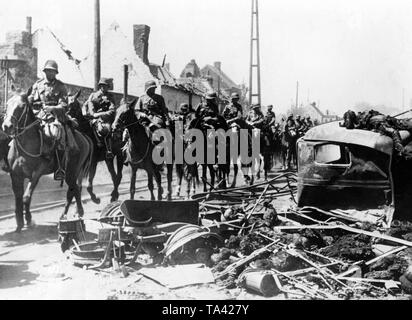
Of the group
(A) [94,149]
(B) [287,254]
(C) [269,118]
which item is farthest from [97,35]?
(B) [287,254]

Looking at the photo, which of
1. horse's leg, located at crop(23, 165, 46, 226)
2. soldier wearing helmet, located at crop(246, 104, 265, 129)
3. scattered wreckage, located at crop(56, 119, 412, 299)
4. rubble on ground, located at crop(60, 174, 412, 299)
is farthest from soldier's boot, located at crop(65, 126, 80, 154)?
soldier wearing helmet, located at crop(246, 104, 265, 129)

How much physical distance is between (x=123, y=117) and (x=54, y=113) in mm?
2002

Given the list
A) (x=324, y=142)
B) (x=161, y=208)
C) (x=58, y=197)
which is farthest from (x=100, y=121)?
(x=324, y=142)

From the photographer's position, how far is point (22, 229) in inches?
374

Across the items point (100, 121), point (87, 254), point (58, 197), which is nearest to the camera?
point (87, 254)

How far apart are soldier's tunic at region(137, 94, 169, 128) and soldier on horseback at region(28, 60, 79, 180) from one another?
2642mm

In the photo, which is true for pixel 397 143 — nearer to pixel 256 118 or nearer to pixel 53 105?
pixel 53 105

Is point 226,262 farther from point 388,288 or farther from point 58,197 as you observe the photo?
point 58,197

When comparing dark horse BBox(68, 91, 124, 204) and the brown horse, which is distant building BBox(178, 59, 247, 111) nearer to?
dark horse BBox(68, 91, 124, 204)

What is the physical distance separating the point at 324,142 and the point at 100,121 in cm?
656

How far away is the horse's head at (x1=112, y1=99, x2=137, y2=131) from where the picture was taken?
11289 mm

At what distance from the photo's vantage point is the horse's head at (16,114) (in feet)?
28.9

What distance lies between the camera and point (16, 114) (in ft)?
29.2

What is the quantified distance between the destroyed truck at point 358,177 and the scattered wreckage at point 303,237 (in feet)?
0.06
